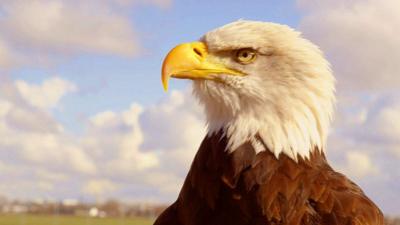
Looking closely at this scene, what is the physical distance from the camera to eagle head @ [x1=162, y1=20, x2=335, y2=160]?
560 cm

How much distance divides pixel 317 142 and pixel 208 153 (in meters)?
0.85

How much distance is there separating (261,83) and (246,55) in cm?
30

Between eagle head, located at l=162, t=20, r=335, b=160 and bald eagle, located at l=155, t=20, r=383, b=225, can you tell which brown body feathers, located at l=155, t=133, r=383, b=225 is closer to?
bald eagle, located at l=155, t=20, r=383, b=225

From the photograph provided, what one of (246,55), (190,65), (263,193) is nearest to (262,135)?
(263,193)

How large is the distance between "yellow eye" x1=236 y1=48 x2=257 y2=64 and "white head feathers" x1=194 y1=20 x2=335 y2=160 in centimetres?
3

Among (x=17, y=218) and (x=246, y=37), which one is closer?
(x=246, y=37)

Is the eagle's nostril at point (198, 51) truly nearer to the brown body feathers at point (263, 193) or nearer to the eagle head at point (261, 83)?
the eagle head at point (261, 83)

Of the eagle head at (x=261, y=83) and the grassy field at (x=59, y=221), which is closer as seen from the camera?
the eagle head at (x=261, y=83)

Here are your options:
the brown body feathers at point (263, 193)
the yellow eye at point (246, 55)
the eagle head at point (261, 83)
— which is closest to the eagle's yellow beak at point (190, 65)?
the eagle head at point (261, 83)

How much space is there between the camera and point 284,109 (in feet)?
18.4

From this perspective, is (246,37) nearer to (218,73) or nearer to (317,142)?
(218,73)

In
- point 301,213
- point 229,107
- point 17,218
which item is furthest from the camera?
point 17,218

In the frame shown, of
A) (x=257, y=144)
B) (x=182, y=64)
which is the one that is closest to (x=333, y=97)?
(x=257, y=144)

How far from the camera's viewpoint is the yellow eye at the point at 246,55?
5902 millimetres
